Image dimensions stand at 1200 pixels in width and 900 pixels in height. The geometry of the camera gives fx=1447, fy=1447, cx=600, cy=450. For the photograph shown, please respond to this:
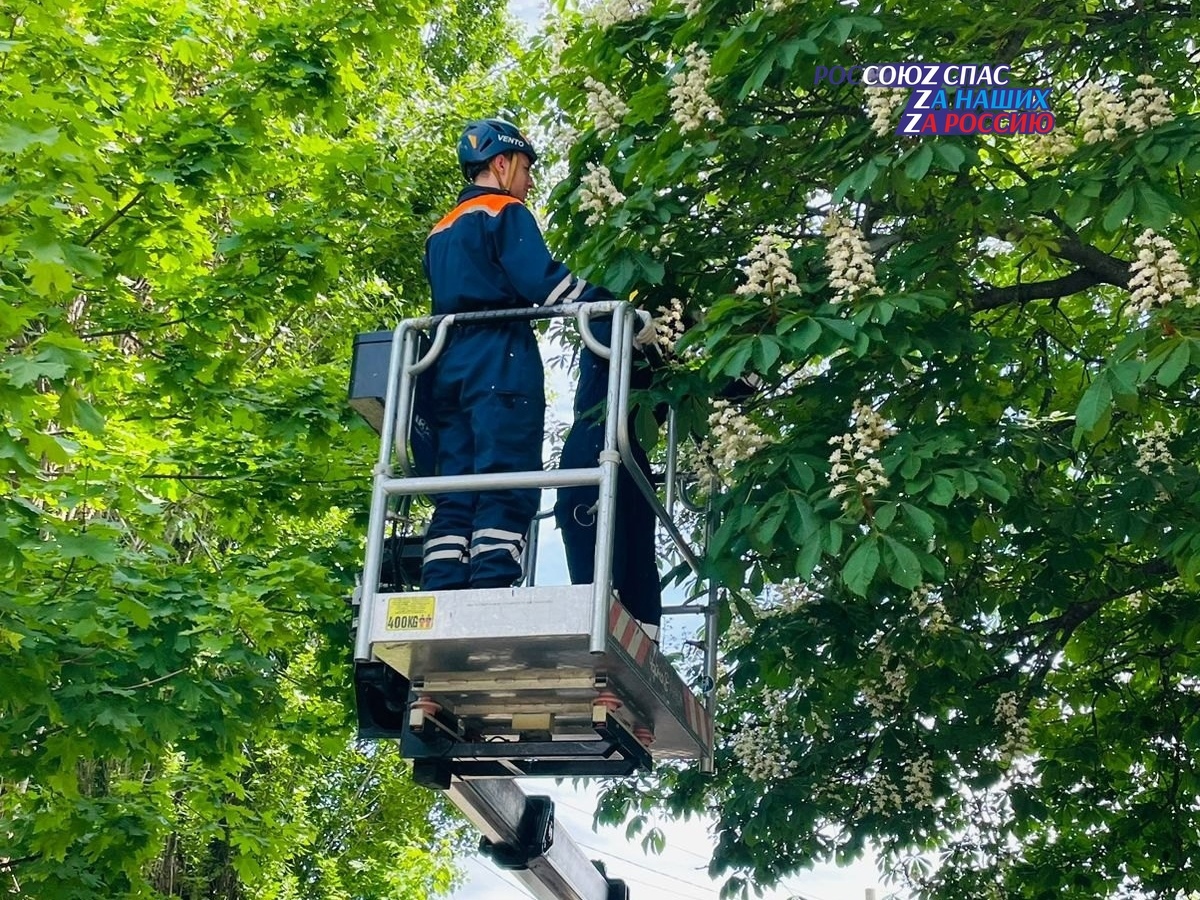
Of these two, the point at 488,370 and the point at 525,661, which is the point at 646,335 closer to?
the point at 488,370

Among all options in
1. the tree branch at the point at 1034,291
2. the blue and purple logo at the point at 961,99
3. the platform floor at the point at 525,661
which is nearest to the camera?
the platform floor at the point at 525,661

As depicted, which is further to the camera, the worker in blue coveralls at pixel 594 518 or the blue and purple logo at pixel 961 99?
the blue and purple logo at pixel 961 99

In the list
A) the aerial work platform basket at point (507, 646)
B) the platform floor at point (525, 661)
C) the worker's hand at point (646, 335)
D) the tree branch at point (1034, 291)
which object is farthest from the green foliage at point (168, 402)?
the tree branch at point (1034, 291)

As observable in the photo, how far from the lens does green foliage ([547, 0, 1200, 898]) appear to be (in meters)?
5.23

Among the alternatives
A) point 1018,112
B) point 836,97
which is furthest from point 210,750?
point 1018,112

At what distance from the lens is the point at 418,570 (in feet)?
17.3

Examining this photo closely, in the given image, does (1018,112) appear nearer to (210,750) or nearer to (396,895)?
(210,750)

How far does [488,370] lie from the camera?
5.04 metres

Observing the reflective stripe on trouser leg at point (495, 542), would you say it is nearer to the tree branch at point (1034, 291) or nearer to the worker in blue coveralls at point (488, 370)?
the worker in blue coveralls at point (488, 370)

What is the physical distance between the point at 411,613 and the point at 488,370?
1007 mm

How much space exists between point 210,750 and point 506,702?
9.16 ft

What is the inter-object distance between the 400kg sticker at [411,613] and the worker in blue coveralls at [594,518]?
95 centimetres

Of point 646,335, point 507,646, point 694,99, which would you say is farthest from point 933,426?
point 507,646

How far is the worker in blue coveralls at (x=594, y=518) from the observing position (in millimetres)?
5309
